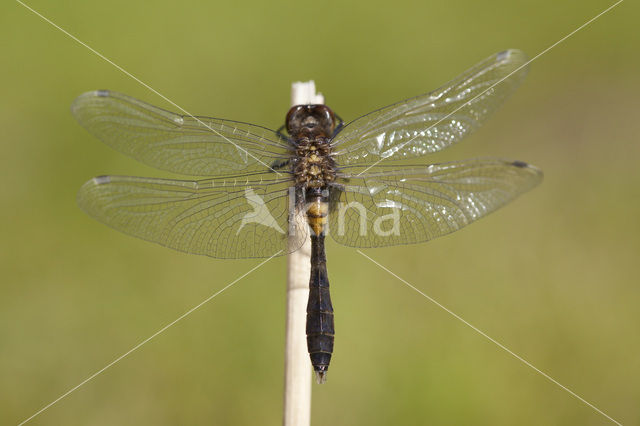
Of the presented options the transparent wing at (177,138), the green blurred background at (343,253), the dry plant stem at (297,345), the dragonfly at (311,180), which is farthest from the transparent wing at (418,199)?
the green blurred background at (343,253)

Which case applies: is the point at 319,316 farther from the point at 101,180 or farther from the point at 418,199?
the point at 101,180

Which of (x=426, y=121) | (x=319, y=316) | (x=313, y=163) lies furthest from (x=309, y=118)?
(x=319, y=316)

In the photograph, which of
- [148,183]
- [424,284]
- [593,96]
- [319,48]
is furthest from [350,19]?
[148,183]

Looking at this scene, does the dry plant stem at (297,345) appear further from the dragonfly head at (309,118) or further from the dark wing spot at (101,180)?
the dark wing spot at (101,180)

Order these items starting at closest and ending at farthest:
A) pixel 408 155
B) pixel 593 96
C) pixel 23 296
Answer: pixel 408 155 → pixel 23 296 → pixel 593 96

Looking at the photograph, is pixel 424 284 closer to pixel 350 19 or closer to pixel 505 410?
pixel 505 410

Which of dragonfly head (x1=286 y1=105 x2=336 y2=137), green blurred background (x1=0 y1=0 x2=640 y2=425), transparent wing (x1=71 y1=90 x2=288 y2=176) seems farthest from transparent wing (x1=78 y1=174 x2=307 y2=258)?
green blurred background (x1=0 y1=0 x2=640 y2=425)

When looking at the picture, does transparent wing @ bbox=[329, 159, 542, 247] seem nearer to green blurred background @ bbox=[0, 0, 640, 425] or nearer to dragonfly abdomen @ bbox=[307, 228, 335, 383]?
dragonfly abdomen @ bbox=[307, 228, 335, 383]
